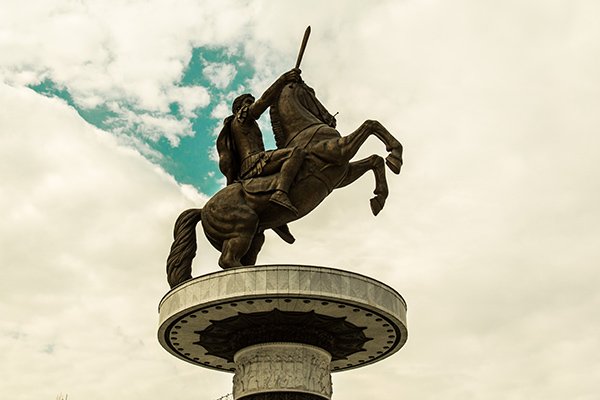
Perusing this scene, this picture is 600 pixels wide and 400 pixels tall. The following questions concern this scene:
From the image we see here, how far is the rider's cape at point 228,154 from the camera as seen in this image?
77.5ft

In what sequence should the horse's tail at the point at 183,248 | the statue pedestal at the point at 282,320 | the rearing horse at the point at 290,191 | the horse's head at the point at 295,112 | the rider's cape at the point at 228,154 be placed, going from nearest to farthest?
the statue pedestal at the point at 282,320 → the rearing horse at the point at 290,191 → the horse's tail at the point at 183,248 → the horse's head at the point at 295,112 → the rider's cape at the point at 228,154

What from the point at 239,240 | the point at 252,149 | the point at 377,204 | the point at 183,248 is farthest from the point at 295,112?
the point at 183,248

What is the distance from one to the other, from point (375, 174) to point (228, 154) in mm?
4359

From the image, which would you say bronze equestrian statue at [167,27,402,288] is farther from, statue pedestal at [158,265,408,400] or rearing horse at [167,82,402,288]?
statue pedestal at [158,265,408,400]

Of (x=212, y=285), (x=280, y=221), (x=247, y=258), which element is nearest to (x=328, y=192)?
(x=280, y=221)

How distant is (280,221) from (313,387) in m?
4.66

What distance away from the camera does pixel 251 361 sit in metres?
21.3

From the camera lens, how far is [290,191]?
21891mm

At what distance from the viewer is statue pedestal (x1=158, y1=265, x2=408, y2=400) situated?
63.9 ft

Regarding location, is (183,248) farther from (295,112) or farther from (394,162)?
(394,162)

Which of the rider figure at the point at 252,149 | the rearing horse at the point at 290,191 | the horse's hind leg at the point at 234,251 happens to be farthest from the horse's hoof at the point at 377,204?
the horse's hind leg at the point at 234,251

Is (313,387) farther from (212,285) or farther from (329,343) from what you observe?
(212,285)

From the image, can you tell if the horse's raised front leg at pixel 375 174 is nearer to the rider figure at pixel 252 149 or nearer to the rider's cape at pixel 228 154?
the rider figure at pixel 252 149

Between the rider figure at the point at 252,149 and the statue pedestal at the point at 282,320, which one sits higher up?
the rider figure at the point at 252,149
